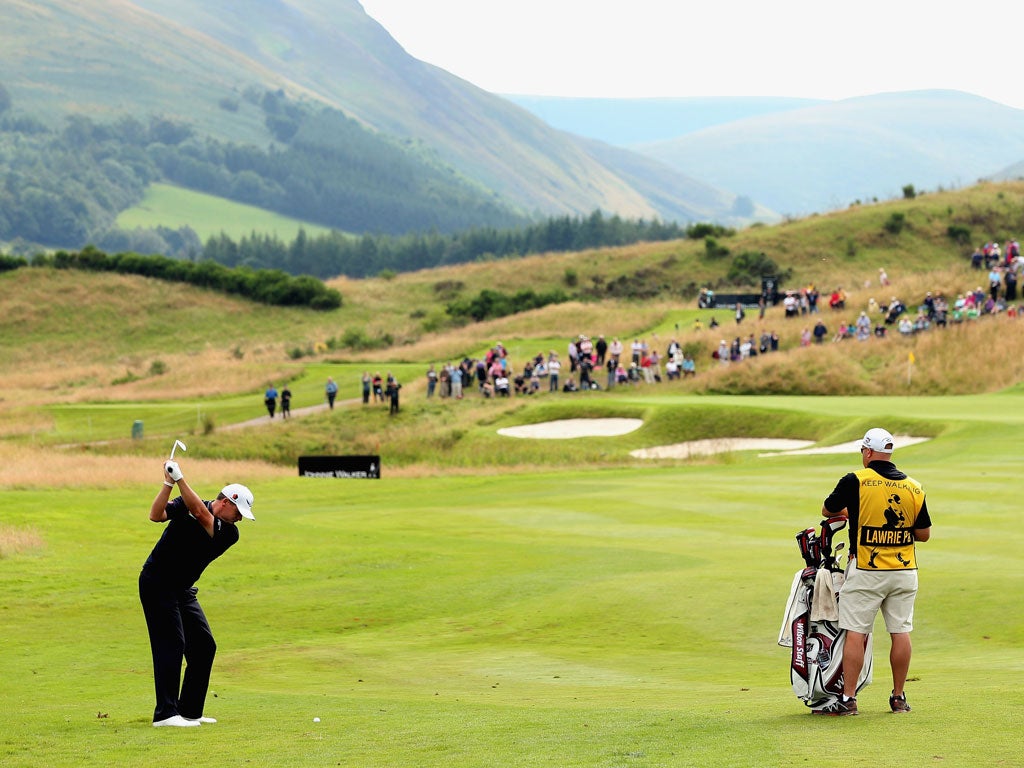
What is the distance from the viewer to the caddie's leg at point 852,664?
10.6m

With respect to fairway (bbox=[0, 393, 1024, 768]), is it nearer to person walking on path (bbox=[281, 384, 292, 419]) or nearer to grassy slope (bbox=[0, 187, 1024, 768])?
grassy slope (bbox=[0, 187, 1024, 768])

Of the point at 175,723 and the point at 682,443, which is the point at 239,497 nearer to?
the point at 175,723

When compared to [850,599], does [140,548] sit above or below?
below

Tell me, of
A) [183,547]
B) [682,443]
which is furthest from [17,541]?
[682,443]

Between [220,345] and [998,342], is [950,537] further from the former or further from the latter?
[220,345]

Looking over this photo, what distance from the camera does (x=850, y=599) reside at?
1083 centimetres

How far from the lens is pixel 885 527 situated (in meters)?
10.7

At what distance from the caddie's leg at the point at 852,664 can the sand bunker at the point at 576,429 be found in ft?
124

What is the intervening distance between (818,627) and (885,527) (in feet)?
3.17

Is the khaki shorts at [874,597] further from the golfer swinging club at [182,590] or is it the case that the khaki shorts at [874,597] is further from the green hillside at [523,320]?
the green hillside at [523,320]

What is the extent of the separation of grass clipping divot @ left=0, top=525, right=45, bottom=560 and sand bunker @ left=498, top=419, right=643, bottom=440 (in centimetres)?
2786

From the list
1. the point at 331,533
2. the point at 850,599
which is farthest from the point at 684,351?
the point at 850,599

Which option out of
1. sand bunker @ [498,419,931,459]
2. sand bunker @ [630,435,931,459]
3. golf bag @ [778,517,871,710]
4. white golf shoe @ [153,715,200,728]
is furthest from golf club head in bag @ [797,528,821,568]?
sand bunker @ [630,435,931,459]

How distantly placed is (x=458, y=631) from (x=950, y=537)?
8800 millimetres
